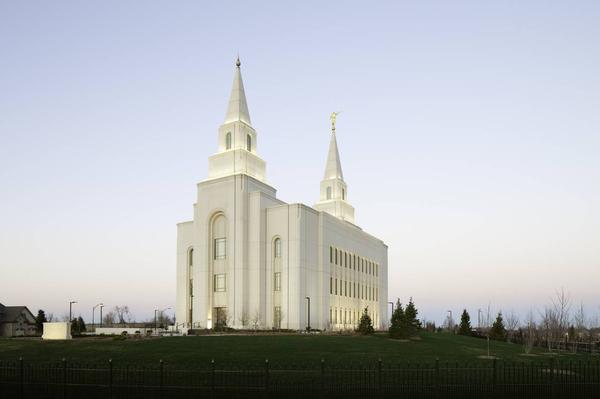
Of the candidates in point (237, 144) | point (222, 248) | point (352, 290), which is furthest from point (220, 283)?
point (352, 290)

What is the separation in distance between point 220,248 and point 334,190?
2452cm

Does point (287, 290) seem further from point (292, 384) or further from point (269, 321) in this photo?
point (292, 384)

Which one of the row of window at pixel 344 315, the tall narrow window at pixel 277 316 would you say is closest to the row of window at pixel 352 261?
the row of window at pixel 344 315

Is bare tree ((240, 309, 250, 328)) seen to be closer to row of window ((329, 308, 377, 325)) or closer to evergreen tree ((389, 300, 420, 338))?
row of window ((329, 308, 377, 325))

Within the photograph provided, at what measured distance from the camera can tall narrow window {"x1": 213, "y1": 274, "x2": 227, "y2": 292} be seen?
5955cm

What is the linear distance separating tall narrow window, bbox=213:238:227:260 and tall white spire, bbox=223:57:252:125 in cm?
1248

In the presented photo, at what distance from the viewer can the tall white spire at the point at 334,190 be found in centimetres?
8044

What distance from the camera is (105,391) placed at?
18.6 m

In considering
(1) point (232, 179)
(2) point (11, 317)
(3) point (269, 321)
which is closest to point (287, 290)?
(3) point (269, 321)

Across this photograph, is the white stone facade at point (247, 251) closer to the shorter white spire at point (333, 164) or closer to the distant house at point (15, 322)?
the shorter white spire at point (333, 164)

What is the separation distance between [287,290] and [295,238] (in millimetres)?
5204

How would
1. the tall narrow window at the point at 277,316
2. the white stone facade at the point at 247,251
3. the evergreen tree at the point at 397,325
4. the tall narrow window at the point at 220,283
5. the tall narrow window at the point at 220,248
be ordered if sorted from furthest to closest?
1. the tall narrow window at the point at 220,248
2. the tall narrow window at the point at 220,283
3. the tall narrow window at the point at 277,316
4. the white stone facade at the point at 247,251
5. the evergreen tree at the point at 397,325

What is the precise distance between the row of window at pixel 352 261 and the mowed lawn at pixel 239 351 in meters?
27.2

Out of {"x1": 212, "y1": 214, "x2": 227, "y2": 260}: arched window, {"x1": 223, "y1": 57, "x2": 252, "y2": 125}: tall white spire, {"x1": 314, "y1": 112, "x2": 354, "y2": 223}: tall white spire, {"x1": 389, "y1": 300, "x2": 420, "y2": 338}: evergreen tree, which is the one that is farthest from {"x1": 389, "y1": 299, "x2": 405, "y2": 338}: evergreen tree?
{"x1": 314, "y1": 112, "x2": 354, "y2": 223}: tall white spire
